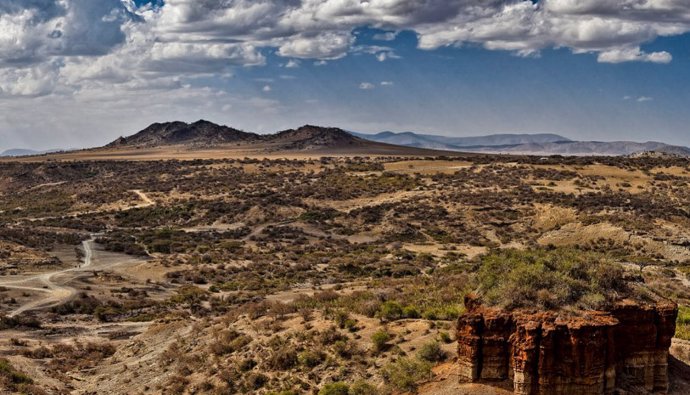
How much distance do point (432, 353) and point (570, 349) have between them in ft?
17.3

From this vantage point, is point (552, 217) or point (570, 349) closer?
point (570, 349)

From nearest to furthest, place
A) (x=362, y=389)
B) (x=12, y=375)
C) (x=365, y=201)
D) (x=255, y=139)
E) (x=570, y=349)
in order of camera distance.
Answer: (x=570, y=349), (x=362, y=389), (x=12, y=375), (x=365, y=201), (x=255, y=139)

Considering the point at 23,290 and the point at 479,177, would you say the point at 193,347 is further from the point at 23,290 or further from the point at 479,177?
the point at 479,177

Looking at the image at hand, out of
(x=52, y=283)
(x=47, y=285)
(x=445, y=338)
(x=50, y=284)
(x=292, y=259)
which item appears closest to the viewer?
(x=445, y=338)

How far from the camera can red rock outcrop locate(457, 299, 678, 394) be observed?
50.0ft

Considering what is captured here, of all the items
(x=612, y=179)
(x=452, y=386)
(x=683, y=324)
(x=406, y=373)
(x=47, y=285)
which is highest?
(x=612, y=179)

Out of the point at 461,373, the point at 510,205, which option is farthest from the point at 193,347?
the point at 510,205

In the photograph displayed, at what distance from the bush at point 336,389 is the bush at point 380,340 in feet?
6.64

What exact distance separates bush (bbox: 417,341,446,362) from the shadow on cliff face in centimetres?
611

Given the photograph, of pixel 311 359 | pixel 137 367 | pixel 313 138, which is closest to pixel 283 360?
pixel 311 359

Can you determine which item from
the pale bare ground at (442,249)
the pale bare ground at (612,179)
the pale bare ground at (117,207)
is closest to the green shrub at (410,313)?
the pale bare ground at (442,249)

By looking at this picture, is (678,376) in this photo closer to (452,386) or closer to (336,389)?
(452,386)

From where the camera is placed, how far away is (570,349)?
1520 centimetres

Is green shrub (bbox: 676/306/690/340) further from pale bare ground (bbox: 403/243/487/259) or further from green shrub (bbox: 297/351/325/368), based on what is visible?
pale bare ground (bbox: 403/243/487/259)
